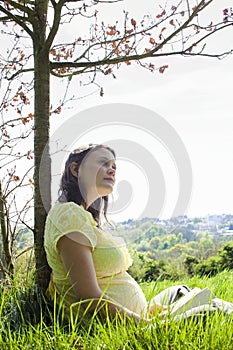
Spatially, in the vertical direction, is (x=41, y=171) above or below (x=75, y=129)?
below

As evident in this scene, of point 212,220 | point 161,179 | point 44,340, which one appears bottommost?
point 44,340

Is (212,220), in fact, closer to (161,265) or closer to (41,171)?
(41,171)

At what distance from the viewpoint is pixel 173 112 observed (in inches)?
117

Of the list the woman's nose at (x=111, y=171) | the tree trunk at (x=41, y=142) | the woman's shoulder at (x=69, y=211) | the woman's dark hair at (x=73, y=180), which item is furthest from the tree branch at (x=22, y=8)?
the woman's shoulder at (x=69, y=211)

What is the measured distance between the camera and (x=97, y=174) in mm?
2260

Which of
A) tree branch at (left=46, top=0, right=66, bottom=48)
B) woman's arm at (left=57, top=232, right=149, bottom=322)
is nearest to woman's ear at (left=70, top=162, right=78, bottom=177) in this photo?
woman's arm at (left=57, top=232, right=149, bottom=322)

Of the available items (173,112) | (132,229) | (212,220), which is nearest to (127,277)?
(132,229)

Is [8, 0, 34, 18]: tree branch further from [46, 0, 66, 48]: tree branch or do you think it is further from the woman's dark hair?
the woman's dark hair

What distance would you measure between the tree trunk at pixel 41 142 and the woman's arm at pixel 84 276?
23.0 inches

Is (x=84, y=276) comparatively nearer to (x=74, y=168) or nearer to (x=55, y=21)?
(x=74, y=168)

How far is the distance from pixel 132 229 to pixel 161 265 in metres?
3.35

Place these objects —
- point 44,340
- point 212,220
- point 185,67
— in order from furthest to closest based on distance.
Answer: point 212,220, point 185,67, point 44,340

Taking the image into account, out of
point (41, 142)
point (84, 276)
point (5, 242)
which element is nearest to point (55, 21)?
point (41, 142)

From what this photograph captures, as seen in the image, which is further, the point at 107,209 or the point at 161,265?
the point at 161,265
